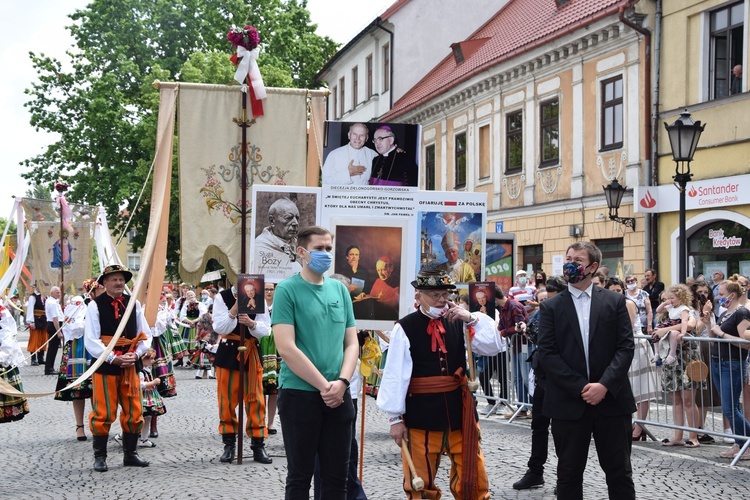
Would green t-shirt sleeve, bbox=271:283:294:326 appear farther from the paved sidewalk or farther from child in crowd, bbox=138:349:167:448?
child in crowd, bbox=138:349:167:448

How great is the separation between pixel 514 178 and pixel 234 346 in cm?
1789

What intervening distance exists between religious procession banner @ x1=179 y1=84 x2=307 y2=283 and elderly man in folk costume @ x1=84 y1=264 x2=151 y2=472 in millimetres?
682

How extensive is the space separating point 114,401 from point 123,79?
3023cm

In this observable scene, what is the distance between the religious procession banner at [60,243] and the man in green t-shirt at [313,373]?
14393mm

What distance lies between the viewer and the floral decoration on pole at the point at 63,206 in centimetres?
1848

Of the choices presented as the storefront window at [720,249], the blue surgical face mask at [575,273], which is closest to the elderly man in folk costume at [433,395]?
the blue surgical face mask at [575,273]

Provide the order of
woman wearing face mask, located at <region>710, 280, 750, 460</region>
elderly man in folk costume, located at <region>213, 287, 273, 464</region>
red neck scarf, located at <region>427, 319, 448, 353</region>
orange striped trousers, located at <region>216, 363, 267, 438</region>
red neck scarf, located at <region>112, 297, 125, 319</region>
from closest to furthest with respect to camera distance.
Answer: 1. red neck scarf, located at <region>427, 319, 448, 353</region>
2. red neck scarf, located at <region>112, 297, 125, 319</region>
3. elderly man in folk costume, located at <region>213, 287, 273, 464</region>
4. orange striped trousers, located at <region>216, 363, 267, 438</region>
5. woman wearing face mask, located at <region>710, 280, 750, 460</region>

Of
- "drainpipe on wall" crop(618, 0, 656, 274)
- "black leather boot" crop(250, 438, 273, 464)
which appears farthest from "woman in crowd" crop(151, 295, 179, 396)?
"drainpipe on wall" crop(618, 0, 656, 274)

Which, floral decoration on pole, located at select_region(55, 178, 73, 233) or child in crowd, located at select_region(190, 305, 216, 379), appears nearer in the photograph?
floral decoration on pole, located at select_region(55, 178, 73, 233)

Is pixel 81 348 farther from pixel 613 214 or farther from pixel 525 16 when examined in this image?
pixel 525 16

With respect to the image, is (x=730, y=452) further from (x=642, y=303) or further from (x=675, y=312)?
(x=642, y=303)

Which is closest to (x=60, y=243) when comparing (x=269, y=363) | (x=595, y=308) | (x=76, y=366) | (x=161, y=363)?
(x=161, y=363)

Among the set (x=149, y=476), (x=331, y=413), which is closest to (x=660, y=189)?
(x=149, y=476)

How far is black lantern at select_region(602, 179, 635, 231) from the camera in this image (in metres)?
20.4
